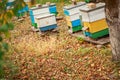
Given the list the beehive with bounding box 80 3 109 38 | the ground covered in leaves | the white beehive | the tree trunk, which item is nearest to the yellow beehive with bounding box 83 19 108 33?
the beehive with bounding box 80 3 109 38

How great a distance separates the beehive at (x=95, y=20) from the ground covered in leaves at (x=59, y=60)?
385 mm

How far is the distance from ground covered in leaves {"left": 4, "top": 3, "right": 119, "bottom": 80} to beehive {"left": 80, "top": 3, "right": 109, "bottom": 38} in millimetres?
385

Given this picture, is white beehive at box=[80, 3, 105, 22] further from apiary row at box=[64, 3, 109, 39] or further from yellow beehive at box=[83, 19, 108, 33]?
yellow beehive at box=[83, 19, 108, 33]

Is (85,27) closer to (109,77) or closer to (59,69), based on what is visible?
(59,69)

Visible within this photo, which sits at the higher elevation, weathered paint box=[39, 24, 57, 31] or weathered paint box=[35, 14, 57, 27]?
weathered paint box=[35, 14, 57, 27]

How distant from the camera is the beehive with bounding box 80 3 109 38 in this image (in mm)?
7156

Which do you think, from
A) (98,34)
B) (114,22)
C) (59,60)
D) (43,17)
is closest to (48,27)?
(43,17)

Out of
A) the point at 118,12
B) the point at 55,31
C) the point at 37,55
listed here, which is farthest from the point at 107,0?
the point at 55,31

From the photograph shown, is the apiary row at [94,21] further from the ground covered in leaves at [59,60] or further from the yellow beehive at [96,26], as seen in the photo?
the ground covered in leaves at [59,60]

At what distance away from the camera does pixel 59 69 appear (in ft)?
20.8

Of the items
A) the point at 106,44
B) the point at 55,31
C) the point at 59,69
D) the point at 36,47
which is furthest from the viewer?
the point at 55,31

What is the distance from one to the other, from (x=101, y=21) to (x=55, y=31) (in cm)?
219

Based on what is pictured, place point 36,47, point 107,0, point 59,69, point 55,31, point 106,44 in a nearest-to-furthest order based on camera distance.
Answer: point 107,0 < point 59,69 < point 106,44 < point 36,47 < point 55,31

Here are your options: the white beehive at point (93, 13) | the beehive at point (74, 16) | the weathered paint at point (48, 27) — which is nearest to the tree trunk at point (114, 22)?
the white beehive at point (93, 13)
